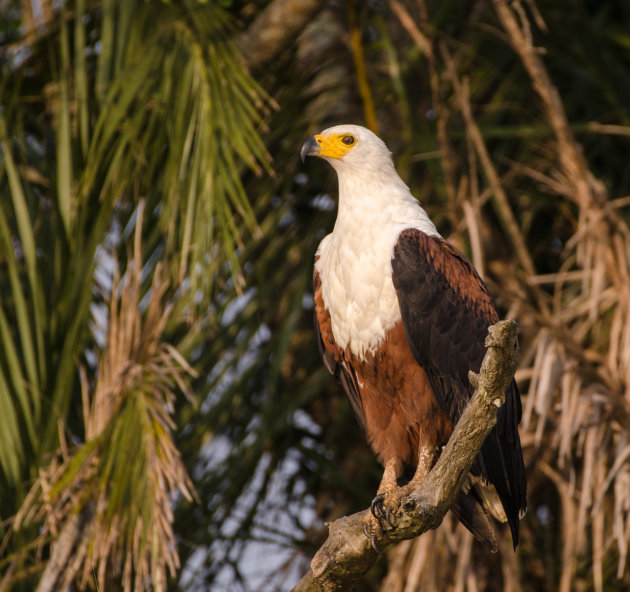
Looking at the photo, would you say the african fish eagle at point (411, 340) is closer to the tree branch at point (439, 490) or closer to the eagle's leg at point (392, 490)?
the eagle's leg at point (392, 490)

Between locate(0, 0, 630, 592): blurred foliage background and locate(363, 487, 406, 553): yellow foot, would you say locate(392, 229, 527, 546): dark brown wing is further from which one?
locate(0, 0, 630, 592): blurred foliage background

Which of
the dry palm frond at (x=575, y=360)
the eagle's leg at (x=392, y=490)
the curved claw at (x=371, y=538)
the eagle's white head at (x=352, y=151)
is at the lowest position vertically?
the dry palm frond at (x=575, y=360)

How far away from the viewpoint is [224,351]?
19.3 feet

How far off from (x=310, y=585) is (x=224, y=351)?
253 centimetres

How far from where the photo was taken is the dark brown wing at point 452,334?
393 centimetres

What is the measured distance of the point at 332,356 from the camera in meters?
4.33

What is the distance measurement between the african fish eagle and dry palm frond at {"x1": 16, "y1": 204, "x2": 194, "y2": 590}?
0.75m

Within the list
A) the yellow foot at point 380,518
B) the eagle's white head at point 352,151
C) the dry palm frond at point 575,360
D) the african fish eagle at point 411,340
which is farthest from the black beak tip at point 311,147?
the yellow foot at point 380,518

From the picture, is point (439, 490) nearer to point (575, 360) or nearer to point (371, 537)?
point (371, 537)

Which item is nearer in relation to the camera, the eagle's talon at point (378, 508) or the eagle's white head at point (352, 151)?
the eagle's talon at point (378, 508)

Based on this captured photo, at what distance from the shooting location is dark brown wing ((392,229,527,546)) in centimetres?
393

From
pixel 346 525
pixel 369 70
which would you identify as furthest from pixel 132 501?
pixel 369 70

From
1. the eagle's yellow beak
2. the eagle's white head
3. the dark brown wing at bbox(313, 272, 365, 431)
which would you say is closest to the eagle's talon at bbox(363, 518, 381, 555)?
the dark brown wing at bbox(313, 272, 365, 431)

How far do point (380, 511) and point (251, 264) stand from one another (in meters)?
2.73
